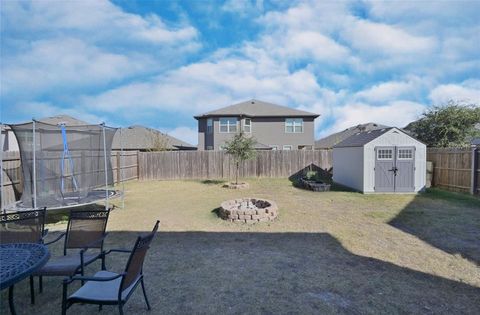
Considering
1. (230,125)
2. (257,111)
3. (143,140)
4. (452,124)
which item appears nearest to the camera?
(452,124)

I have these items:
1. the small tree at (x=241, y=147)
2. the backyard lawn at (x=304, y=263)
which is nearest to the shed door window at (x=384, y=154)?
the backyard lawn at (x=304, y=263)

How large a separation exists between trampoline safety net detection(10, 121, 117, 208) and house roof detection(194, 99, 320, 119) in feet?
50.8

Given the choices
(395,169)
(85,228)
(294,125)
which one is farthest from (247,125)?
(85,228)

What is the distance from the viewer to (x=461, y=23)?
862 cm

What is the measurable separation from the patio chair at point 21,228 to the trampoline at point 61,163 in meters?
3.14

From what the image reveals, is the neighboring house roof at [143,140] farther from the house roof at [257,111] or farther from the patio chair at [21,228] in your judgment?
the patio chair at [21,228]

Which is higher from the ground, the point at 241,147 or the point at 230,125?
the point at 230,125

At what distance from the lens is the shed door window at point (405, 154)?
11641 millimetres

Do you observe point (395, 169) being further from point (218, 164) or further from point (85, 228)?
point (85, 228)

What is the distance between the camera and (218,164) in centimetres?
1778

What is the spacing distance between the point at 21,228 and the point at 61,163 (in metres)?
4.24

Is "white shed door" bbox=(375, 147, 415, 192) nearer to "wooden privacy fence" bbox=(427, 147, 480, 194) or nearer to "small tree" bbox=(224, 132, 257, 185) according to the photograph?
"wooden privacy fence" bbox=(427, 147, 480, 194)

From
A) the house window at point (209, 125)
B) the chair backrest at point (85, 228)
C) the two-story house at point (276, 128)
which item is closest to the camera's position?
the chair backrest at point (85, 228)

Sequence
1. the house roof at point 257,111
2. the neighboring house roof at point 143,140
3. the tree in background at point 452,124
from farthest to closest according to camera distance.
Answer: the neighboring house roof at point 143,140
the house roof at point 257,111
the tree in background at point 452,124
